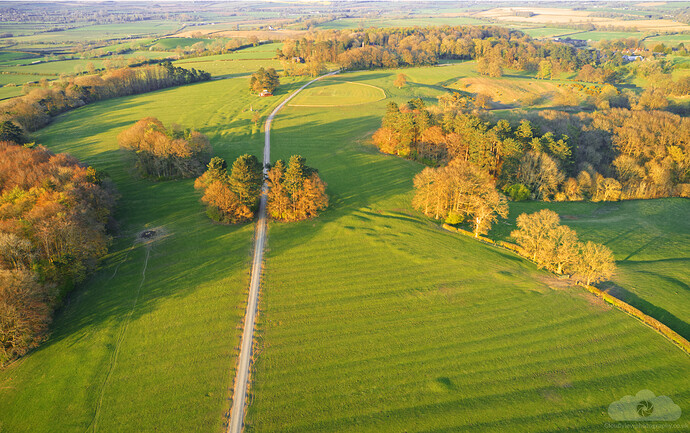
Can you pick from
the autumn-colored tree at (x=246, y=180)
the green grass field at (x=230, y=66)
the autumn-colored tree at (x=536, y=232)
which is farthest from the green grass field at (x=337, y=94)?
the autumn-colored tree at (x=536, y=232)

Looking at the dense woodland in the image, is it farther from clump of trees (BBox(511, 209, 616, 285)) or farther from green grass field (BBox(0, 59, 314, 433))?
green grass field (BBox(0, 59, 314, 433))

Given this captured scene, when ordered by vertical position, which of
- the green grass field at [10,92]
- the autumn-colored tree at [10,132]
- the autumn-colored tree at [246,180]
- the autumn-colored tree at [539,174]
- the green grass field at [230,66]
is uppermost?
the green grass field at [230,66]

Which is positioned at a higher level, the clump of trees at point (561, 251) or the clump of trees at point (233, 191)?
the clump of trees at point (233, 191)

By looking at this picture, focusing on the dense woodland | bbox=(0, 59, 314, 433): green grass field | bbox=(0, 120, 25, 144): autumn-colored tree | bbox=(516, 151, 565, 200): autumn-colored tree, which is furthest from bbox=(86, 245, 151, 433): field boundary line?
bbox=(516, 151, 565, 200): autumn-colored tree

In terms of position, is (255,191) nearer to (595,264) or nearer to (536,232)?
(536,232)

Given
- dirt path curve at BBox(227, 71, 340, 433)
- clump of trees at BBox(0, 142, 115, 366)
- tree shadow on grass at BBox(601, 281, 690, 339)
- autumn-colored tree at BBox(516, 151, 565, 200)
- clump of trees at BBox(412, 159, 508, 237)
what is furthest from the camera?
autumn-colored tree at BBox(516, 151, 565, 200)

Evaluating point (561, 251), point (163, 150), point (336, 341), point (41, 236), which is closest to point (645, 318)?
point (561, 251)

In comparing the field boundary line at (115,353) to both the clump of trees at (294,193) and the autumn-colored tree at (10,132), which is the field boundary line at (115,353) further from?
the autumn-colored tree at (10,132)
